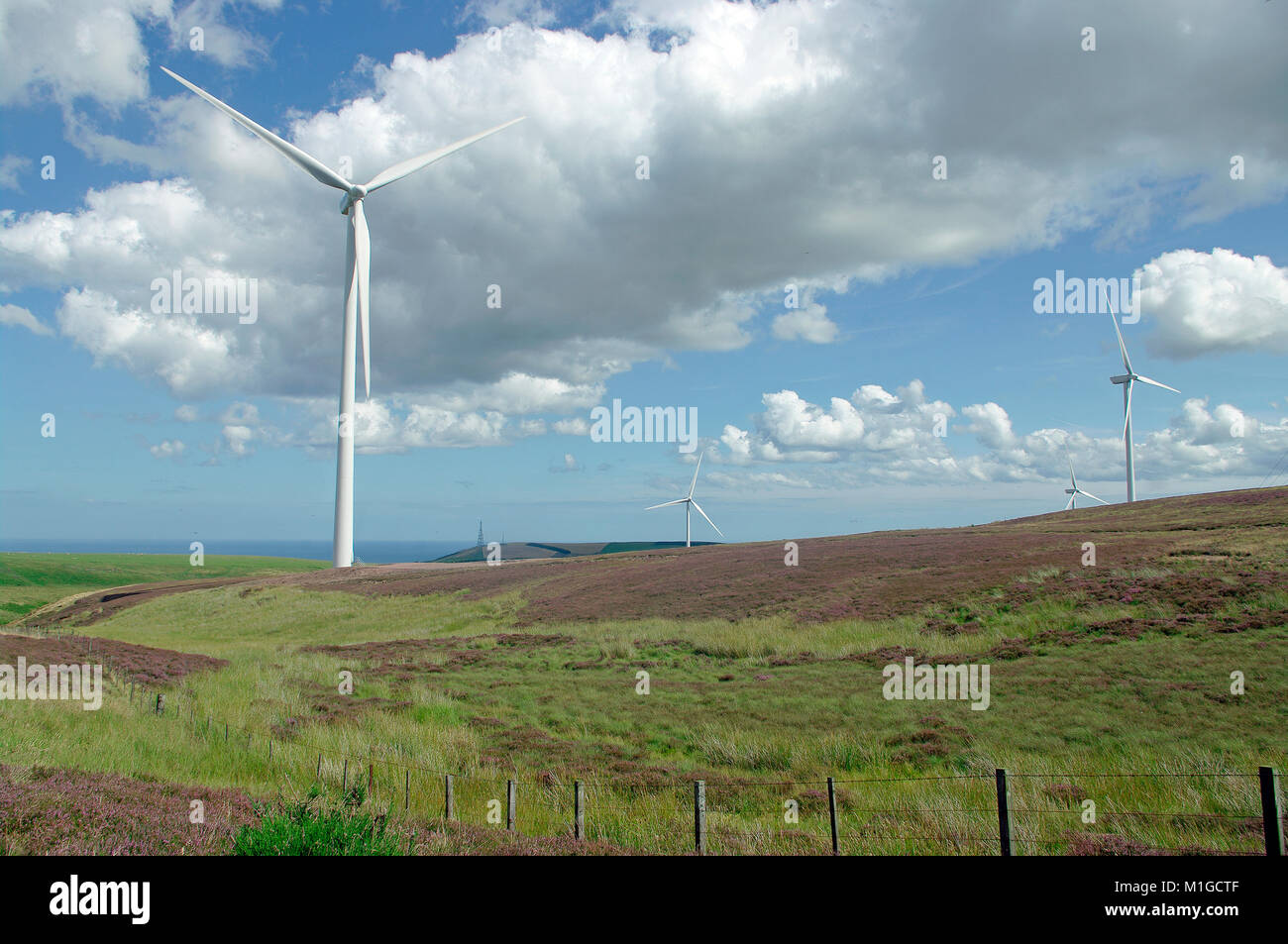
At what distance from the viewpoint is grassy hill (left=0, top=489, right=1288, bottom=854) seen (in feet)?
41.3

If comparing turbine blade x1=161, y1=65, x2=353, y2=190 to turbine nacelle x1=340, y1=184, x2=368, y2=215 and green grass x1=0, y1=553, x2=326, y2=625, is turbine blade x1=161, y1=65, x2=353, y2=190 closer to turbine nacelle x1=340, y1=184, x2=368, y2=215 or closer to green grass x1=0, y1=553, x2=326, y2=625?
turbine nacelle x1=340, y1=184, x2=368, y2=215

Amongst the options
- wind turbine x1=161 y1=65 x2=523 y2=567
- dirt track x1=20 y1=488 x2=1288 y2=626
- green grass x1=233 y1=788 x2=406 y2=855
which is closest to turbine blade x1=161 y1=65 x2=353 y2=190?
wind turbine x1=161 y1=65 x2=523 y2=567

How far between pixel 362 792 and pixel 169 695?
16.4m

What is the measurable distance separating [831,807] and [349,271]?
7760 centimetres

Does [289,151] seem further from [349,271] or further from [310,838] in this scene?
[310,838]

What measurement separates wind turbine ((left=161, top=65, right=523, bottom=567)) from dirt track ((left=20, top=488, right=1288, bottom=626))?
1358 cm

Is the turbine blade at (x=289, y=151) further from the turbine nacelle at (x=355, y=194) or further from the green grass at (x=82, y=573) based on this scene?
the green grass at (x=82, y=573)

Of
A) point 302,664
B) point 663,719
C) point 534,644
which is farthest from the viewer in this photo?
point 534,644

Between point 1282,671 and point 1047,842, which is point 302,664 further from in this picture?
point 1282,671

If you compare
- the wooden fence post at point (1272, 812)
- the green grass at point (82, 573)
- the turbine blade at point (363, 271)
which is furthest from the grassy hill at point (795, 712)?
the green grass at point (82, 573)

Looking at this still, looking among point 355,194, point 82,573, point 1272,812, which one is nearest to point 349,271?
point 355,194
